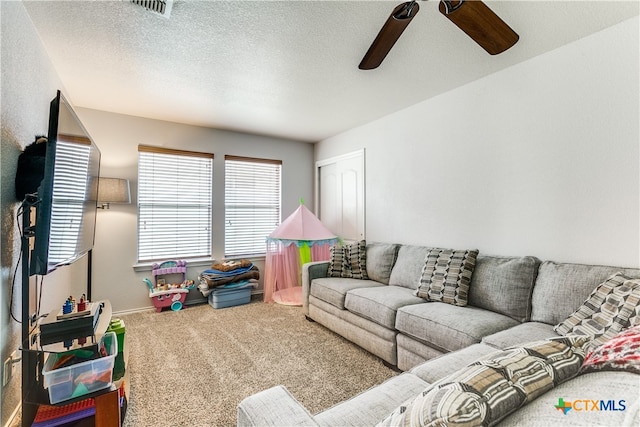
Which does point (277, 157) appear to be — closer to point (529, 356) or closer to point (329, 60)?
point (329, 60)

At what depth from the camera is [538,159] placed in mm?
2340

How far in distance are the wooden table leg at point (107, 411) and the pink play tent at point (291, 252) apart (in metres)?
2.63

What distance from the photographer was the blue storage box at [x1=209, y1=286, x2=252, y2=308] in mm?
3861

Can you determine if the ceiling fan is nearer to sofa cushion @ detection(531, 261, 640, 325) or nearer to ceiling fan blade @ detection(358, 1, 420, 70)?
ceiling fan blade @ detection(358, 1, 420, 70)

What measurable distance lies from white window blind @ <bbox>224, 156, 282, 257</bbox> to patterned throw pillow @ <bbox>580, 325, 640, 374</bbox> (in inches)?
165

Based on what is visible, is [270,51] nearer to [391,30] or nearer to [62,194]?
[391,30]

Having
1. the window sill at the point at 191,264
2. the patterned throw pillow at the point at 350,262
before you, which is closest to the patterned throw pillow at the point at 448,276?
the patterned throw pillow at the point at 350,262

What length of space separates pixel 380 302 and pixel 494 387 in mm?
1897

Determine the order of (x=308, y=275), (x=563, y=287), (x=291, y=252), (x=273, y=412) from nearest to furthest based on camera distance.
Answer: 1. (x=273, y=412)
2. (x=563, y=287)
3. (x=308, y=275)
4. (x=291, y=252)

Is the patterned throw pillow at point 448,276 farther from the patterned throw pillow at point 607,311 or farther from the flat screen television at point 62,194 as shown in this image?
the flat screen television at point 62,194

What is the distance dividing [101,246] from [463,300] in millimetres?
3967

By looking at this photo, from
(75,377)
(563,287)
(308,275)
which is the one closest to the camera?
(75,377)

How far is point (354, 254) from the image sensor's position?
354cm

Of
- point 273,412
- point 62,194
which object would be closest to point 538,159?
point 273,412
